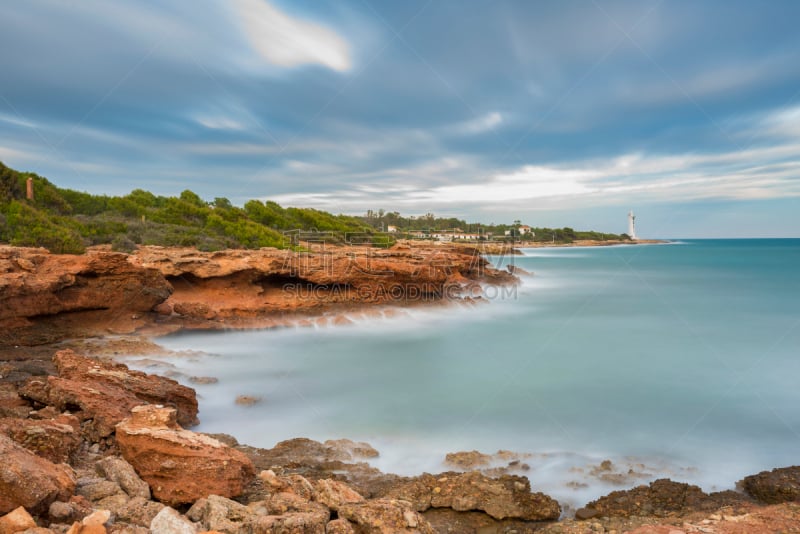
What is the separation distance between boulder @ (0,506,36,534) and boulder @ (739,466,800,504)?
6.02 m

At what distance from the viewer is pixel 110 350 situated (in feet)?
27.6

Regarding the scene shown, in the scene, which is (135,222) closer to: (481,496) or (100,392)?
(100,392)

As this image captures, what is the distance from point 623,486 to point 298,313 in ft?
32.7

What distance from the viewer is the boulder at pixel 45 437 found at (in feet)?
11.0

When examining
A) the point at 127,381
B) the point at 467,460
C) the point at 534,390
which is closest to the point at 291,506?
the point at 467,460

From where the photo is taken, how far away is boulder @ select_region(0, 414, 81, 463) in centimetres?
334

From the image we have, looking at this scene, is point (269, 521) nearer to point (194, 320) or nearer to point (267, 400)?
point (267, 400)

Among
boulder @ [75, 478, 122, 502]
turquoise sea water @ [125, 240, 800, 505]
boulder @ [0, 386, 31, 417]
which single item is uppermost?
boulder @ [0, 386, 31, 417]

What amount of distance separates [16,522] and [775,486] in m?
6.26

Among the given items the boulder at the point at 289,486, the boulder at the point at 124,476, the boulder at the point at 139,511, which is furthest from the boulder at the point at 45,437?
the boulder at the point at 289,486

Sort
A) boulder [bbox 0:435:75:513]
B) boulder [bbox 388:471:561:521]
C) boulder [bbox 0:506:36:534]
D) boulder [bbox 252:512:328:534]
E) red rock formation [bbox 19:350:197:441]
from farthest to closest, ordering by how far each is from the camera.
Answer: red rock formation [bbox 19:350:197:441]
boulder [bbox 388:471:561:521]
boulder [bbox 252:512:328:534]
boulder [bbox 0:435:75:513]
boulder [bbox 0:506:36:534]

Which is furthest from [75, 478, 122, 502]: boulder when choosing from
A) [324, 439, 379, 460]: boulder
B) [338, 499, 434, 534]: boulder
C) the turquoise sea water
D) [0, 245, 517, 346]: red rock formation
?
[0, 245, 517, 346]: red rock formation

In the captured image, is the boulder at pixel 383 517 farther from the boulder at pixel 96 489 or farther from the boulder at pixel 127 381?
the boulder at pixel 127 381

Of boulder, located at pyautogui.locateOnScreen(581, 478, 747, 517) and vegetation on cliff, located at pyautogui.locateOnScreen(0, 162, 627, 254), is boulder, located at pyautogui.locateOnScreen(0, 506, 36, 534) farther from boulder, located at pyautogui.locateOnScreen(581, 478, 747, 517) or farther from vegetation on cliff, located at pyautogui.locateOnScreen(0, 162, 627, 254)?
vegetation on cliff, located at pyautogui.locateOnScreen(0, 162, 627, 254)
